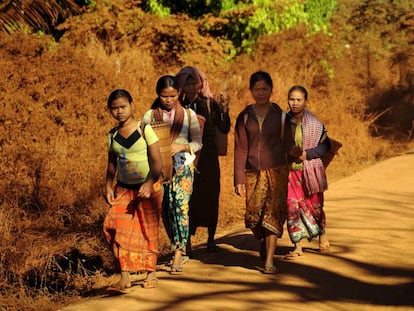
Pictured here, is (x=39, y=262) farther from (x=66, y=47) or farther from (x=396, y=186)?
(x=396, y=186)

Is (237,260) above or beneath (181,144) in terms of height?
beneath

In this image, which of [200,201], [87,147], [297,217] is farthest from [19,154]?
[297,217]

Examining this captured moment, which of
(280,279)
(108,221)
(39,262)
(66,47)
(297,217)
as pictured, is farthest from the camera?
(66,47)

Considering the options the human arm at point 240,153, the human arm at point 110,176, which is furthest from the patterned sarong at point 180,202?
the human arm at point 110,176

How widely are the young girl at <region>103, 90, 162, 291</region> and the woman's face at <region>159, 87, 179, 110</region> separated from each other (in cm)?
66

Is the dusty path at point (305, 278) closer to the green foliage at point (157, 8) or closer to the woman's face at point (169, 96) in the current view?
the woman's face at point (169, 96)

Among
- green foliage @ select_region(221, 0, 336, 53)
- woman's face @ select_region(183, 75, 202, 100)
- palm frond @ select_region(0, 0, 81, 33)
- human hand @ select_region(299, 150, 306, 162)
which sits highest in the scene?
green foliage @ select_region(221, 0, 336, 53)

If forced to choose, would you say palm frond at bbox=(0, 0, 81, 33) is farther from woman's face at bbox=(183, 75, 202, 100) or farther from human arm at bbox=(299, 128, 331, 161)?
human arm at bbox=(299, 128, 331, 161)

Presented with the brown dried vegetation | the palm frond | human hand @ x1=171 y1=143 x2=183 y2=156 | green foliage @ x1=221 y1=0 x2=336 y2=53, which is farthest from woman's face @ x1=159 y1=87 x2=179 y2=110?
green foliage @ x1=221 y1=0 x2=336 y2=53

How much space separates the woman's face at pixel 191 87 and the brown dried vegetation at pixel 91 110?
235cm

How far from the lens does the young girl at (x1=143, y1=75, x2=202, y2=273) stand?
265 inches

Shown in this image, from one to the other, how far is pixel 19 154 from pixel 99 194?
1.30 meters

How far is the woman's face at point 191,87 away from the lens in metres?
7.22

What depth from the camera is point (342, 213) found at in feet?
31.4
